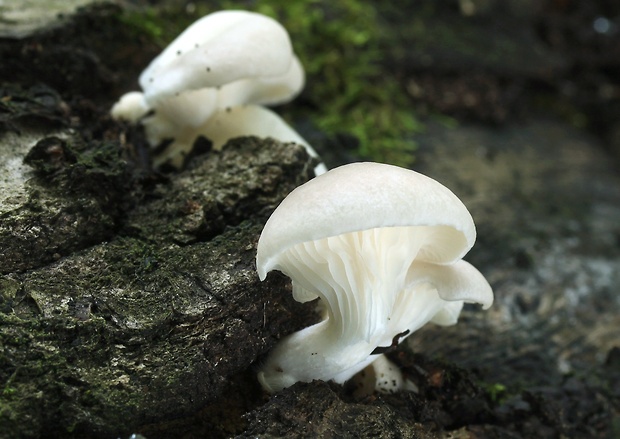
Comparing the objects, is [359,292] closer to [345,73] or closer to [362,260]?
[362,260]

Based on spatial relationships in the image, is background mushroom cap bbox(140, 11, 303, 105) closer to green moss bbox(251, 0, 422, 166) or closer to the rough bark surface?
the rough bark surface

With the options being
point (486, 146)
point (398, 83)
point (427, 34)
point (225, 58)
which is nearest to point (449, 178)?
point (486, 146)

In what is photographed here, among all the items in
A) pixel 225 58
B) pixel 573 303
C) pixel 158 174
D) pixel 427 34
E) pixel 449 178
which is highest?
pixel 225 58

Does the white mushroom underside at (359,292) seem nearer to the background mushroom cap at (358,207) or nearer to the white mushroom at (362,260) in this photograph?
the white mushroom at (362,260)

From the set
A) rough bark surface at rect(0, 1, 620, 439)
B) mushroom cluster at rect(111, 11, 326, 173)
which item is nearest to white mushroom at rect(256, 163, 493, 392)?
rough bark surface at rect(0, 1, 620, 439)

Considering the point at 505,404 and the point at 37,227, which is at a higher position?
the point at 37,227

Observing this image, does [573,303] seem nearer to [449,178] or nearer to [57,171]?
[449,178]

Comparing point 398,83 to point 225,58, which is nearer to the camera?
point 225,58
